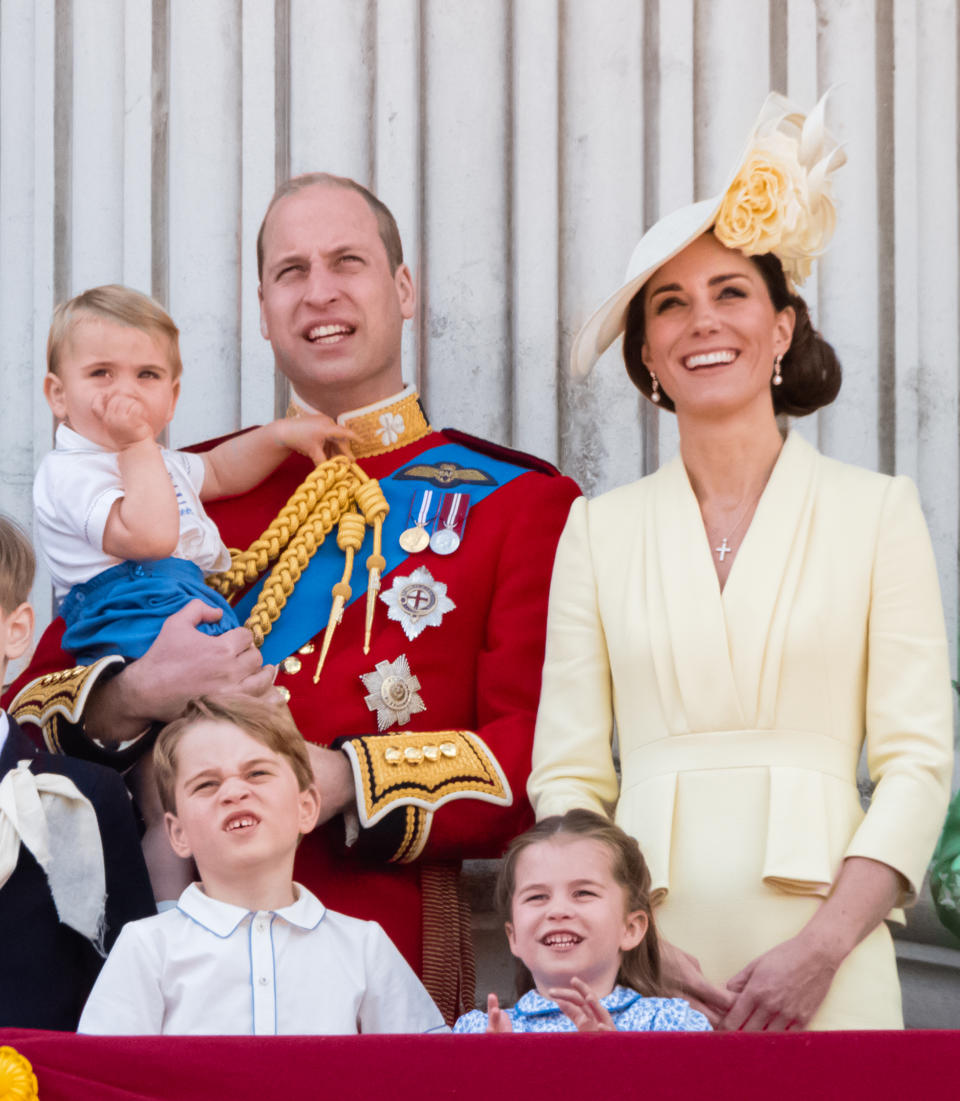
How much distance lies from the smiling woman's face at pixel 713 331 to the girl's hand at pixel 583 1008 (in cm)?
92

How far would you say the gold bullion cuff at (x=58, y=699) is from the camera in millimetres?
2691

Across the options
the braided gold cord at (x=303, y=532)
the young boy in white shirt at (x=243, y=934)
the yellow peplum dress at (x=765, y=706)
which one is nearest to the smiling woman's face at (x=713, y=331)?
the yellow peplum dress at (x=765, y=706)

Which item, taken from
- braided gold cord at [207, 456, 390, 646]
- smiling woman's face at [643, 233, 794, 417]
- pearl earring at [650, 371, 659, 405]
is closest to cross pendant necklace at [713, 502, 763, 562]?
smiling woman's face at [643, 233, 794, 417]

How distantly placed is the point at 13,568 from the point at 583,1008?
3.17ft

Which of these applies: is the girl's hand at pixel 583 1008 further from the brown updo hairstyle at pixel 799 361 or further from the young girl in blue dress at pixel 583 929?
the brown updo hairstyle at pixel 799 361

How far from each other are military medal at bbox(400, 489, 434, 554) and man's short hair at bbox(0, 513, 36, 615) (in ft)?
2.15

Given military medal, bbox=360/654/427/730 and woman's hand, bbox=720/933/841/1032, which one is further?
military medal, bbox=360/654/427/730

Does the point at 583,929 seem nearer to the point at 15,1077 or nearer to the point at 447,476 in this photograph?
the point at 15,1077

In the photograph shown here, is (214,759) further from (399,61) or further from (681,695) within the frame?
(399,61)

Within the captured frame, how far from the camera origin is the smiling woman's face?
8.82 ft

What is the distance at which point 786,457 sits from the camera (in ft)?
8.81

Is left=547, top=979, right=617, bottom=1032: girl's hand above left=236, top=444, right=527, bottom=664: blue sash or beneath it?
beneath

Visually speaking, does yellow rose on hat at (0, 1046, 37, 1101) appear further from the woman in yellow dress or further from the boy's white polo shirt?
the woman in yellow dress

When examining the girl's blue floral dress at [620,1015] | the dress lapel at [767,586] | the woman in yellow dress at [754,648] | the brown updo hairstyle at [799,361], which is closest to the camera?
the girl's blue floral dress at [620,1015]
